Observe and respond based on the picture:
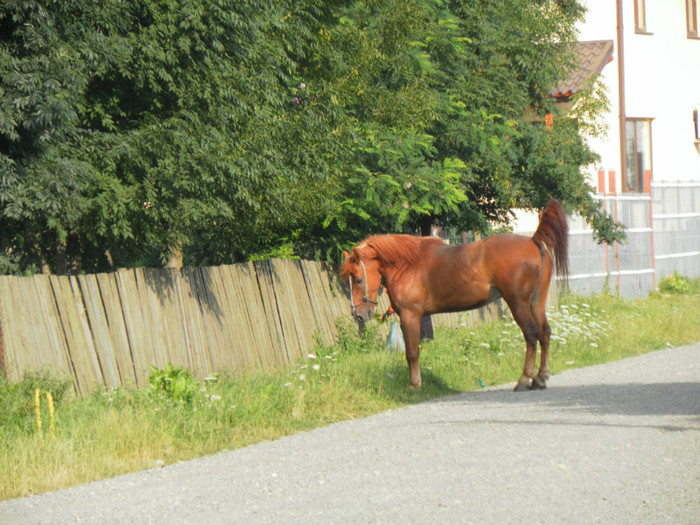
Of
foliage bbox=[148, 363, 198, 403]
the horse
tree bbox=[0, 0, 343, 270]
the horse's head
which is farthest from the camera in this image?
the horse's head

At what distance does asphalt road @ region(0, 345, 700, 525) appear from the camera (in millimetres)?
5879

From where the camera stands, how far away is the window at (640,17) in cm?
3086

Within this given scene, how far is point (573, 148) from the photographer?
714 inches

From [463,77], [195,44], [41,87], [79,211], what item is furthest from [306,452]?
[463,77]

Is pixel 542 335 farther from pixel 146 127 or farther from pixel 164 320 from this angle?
pixel 146 127

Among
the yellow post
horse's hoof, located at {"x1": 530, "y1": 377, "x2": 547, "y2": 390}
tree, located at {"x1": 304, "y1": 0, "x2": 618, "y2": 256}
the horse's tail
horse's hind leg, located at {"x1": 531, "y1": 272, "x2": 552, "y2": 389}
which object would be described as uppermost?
tree, located at {"x1": 304, "y1": 0, "x2": 618, "y2": 256}

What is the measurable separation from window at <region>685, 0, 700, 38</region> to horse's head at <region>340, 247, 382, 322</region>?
25305 millimetres

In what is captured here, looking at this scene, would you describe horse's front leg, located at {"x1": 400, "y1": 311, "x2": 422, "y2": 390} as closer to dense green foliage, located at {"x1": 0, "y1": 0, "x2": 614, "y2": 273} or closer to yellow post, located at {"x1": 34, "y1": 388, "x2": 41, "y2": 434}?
dense green foliage, located at {"x1": 0, "y1": 0, "x2": 614, "y2": 273}

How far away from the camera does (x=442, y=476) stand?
6805mm

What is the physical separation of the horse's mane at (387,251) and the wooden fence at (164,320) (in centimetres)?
161

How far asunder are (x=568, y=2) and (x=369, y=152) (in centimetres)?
934

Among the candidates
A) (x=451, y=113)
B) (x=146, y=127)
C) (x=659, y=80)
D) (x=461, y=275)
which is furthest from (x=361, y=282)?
(x=659, y=80)

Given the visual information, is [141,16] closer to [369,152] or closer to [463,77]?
[369,152]

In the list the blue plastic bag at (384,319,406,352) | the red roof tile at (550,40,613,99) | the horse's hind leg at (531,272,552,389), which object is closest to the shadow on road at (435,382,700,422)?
the horse's hind leg at (531,272,552,389)
